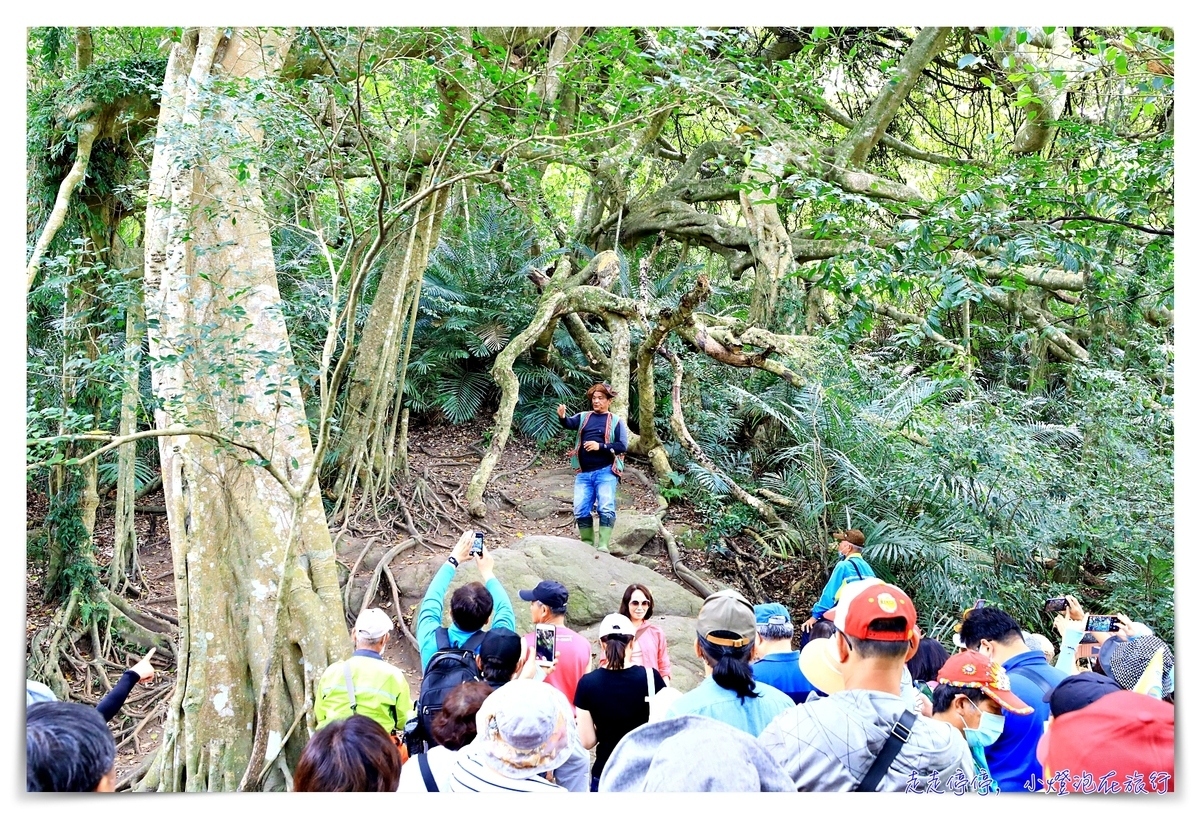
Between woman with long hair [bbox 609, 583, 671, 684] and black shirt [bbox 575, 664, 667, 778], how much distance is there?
9cm

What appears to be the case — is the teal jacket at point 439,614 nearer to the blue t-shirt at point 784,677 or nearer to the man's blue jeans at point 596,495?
the blue t-shirt at point 784,677

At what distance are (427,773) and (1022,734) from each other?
180 cm

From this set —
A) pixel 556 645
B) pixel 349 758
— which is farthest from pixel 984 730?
pixel 349 758

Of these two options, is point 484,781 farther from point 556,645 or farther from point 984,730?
point 984,730

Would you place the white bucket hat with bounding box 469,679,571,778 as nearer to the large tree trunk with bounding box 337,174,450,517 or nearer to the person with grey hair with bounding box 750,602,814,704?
the person with grey hair with bounding box 750,602,814,704

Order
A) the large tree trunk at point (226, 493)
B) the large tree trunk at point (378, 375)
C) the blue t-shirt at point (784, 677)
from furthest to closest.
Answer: the large tree trunk at point (378, 375) < the large tree trunk at point (226, 493) < the blue t-shirt at point (784, 677)

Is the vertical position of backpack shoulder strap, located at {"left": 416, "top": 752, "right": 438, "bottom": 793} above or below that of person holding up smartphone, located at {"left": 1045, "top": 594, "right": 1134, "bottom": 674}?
above

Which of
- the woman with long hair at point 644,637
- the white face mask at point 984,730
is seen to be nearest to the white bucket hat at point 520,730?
the woman with long hair at point 644,637

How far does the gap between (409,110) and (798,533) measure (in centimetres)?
409

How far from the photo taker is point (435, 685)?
8.13 feet

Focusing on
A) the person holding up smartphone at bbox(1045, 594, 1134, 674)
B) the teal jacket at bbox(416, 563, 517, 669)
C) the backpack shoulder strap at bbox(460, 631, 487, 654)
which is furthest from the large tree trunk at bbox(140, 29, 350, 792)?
the person holding up smartphone at bbox(1045, 594, 1134, 674)

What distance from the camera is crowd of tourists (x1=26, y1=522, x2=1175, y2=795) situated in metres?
1.97

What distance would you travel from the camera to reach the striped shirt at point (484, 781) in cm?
203

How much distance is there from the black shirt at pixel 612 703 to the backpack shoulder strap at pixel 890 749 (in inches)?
28.9
